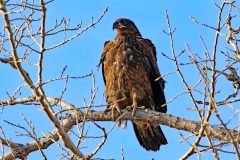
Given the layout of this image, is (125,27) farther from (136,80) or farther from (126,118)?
(126,118)

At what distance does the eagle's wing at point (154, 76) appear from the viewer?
7238 mm

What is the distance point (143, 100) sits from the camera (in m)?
7.23

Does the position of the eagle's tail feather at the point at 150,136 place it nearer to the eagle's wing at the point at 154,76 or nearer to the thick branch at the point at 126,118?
the eagle's wing at the point at 154,76

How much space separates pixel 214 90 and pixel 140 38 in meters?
4.34

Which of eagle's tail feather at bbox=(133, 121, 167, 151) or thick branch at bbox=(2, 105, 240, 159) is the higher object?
eagle's tail feather at bbox=(133, 121, 167, 151)

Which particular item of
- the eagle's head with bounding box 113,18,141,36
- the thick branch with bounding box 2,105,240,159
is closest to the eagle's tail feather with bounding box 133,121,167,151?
the thick branch with bounding box 2,105,240,159

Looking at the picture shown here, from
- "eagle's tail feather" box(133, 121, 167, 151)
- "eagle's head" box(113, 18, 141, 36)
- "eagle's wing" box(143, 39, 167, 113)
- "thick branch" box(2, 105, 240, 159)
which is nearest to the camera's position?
"thick branch" box(2, 105, 240, 159)

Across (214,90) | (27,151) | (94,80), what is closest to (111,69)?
(27,151)

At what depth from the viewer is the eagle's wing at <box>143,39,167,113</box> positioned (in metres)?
7.24

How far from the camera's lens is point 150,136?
7.12 m

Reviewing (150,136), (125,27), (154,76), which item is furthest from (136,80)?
(125,27)

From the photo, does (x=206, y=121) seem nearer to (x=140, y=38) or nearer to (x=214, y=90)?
(x=214, y=90)

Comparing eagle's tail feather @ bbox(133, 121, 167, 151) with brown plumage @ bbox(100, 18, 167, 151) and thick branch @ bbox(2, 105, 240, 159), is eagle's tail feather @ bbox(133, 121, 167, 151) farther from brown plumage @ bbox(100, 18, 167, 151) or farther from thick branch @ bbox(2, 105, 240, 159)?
thick branch @ bbox(2, 105, 240, 159)

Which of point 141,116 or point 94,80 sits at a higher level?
point 141,116
